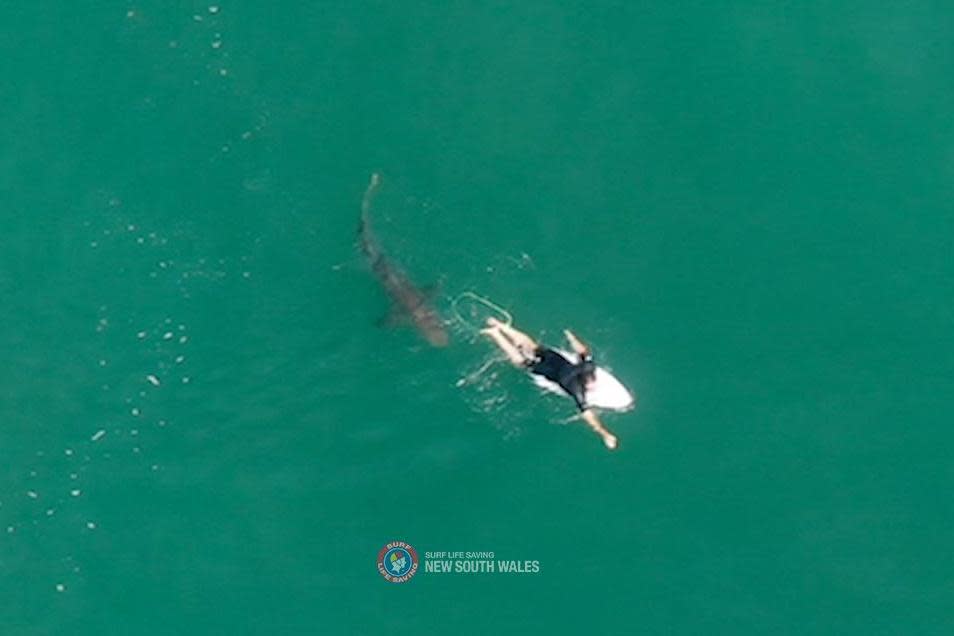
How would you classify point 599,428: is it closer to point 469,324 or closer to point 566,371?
point 566,371

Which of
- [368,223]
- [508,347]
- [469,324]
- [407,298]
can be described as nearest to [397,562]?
[508,347]

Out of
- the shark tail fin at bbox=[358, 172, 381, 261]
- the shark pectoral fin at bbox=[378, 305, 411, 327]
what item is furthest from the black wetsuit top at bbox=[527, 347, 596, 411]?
the shark tail fin at bbox=[358, 172, 381, 261]

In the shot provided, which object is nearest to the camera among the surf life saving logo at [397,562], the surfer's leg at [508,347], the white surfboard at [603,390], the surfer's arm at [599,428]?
the white surfboard at [603,390]

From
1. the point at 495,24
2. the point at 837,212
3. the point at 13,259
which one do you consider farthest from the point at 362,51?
the point at 837,212

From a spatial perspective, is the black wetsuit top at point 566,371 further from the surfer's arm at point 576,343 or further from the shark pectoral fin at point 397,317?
the shark pectoral fin at point 397,317

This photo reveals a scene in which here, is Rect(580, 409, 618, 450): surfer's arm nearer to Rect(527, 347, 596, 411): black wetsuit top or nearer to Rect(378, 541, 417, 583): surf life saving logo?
Rect(527, 347, 596, 411): black wetsuit top

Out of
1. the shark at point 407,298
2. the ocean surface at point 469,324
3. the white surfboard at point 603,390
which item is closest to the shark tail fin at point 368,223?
the shark at point 407,298
